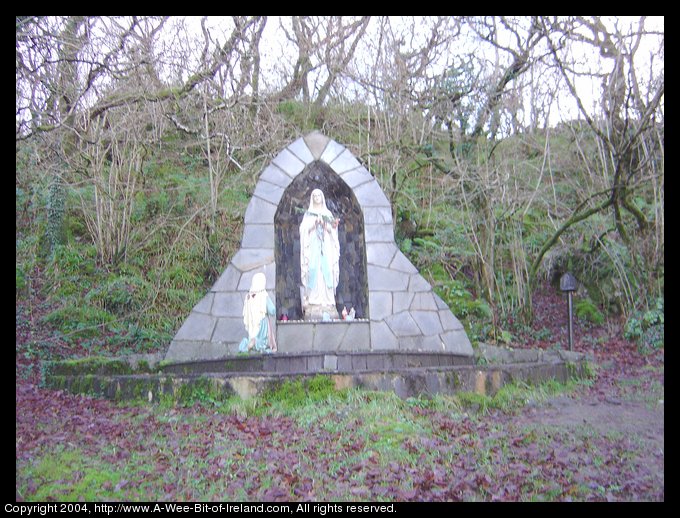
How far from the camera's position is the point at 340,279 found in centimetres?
1075

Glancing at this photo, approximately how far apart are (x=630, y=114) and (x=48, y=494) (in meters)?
10.9

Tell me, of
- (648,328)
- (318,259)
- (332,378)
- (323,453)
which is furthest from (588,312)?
(323,453)

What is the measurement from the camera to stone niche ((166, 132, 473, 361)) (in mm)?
9422

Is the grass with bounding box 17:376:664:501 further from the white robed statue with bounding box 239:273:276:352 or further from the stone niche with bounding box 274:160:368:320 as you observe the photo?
the stone niche with bounding box 274:160:368:320

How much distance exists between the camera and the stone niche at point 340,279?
9.42m

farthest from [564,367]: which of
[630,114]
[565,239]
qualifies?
[565,239]

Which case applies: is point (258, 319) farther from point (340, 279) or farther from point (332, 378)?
point (332, 378)

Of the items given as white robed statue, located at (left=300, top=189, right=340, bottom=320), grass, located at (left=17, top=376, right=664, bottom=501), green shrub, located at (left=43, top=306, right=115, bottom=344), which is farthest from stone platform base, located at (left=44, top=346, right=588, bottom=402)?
→ green shrub, located at (left=43, top=306, right=115, bottom=344)

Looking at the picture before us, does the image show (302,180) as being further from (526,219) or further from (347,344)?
(526,219)

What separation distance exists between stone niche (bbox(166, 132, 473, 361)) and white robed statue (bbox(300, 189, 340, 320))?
0.41 metres

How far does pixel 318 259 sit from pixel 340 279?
668 mm

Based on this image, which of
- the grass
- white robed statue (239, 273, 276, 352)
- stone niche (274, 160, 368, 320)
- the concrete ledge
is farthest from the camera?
stone niche (274, 160, 368, 320)

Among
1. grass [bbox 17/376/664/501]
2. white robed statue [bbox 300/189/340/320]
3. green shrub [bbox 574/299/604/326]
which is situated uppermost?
white robed statue [bbox 300/189/340/320]

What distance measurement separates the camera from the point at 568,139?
15.8m
